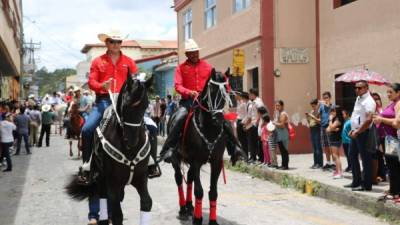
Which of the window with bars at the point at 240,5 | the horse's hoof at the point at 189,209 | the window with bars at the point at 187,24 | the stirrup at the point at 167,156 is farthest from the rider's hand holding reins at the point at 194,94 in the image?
the window with bars at the point at 187,24

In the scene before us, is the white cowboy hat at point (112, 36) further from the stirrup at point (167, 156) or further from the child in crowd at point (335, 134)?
the child in crowd at point (335, 134)

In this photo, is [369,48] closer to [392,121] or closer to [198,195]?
[392,121]

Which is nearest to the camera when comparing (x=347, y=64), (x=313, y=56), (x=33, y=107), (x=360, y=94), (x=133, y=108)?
(x=133, y=108)

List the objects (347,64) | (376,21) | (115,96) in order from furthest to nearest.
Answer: (347,64) → (376,21) → (115,96)

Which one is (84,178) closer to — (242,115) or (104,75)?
(104,75)

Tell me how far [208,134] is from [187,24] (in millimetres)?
20306

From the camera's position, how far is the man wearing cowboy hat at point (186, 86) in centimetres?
808

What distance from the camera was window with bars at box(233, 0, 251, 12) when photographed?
19.0 meters

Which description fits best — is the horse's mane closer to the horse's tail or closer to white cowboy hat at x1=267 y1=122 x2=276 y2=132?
the horse's tail

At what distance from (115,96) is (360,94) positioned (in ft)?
17.0

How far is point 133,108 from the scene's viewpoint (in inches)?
219

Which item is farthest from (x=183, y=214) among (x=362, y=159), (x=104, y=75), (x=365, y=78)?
(x=365, y=78)

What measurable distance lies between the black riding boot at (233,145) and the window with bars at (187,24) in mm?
18958

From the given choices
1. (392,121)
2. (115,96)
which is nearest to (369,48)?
(392,121)
